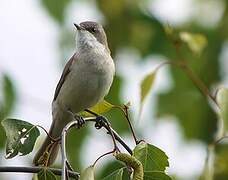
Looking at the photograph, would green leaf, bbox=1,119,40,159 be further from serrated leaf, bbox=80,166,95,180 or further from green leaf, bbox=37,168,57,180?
serrated leaf, bbox=80,166,95,180

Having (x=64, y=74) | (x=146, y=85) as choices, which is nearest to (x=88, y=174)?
(x=146, y=85)

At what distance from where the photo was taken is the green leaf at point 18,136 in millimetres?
2820

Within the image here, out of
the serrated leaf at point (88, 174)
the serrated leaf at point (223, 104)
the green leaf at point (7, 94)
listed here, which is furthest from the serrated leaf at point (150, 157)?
the green leaf at point (7, 94)

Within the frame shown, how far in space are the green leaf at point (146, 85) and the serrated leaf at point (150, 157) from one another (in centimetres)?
92

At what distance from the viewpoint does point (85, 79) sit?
5.17 metres

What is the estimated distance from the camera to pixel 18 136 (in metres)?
2.83

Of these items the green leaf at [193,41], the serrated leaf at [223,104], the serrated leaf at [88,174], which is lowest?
the green leaf at [193,41]

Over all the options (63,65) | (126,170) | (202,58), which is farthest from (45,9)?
(126,170)

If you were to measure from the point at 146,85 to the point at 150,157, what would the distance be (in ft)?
3.93

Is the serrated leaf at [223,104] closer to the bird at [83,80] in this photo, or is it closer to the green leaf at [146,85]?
the green leaf at [146,85]

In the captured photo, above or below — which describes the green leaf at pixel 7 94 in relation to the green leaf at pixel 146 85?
below

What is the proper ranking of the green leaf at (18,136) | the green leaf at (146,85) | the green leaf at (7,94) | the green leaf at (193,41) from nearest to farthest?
the green leaf at (18,136), the green leaf at (146,85), the green leaf at (7,94), the green leaf at (193,41)

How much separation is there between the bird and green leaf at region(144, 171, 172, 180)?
226cm

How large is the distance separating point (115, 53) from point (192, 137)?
953 mm
